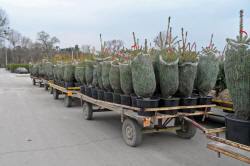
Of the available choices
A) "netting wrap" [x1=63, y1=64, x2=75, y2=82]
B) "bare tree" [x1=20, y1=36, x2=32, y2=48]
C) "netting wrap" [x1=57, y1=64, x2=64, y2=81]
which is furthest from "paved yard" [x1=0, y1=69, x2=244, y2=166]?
"bare tree" [x1=20, y1=36, x2=32, y2=48]

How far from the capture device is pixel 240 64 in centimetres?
344

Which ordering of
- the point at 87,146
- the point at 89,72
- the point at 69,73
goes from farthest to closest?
the point at 69,73
the point at 89,72
the point at 87,146

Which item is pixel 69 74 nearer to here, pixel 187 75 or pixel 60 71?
pixel 60 71

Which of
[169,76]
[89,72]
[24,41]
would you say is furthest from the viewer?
[24,41]

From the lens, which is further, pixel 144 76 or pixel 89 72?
pixel 89 72

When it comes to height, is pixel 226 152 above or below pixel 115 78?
below

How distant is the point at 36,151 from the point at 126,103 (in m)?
2.02

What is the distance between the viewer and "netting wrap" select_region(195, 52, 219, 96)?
643 centimetres

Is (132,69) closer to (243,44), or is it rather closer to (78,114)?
(243,44)

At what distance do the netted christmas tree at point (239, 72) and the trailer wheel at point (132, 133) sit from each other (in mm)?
2526

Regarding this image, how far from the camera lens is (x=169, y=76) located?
583 cm

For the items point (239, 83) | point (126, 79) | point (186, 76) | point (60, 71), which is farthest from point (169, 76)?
point (60, 71)

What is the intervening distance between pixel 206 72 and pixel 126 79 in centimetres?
174

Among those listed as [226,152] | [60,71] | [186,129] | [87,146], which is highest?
[60,71]
